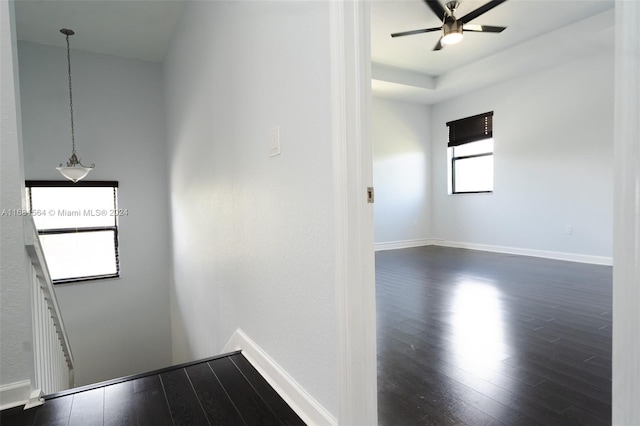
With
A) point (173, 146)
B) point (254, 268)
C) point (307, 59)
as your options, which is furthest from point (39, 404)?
point (173, 146)

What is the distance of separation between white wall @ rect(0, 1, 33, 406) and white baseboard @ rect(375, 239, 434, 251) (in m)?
5.30

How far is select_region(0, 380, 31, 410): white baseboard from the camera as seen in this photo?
1.66m

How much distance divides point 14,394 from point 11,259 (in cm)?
69

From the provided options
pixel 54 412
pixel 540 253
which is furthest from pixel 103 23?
pixel 540 253

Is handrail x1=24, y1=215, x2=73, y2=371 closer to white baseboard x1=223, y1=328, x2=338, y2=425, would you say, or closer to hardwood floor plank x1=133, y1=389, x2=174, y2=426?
hardwood floor plank x1=133, y1=389, x2=174, y2=426

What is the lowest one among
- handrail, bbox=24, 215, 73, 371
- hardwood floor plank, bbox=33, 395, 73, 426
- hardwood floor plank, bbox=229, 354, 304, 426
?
hardwood floor plank, bbox=229, 354, 304, 426

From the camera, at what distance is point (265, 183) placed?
1.92 metres

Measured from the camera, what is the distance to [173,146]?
466 cm

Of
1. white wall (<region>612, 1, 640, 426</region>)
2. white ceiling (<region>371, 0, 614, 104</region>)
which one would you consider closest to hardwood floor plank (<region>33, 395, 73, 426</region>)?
white wall (<region>612, 1, 640, 426</region>)

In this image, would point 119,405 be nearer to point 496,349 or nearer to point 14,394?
point 14,394

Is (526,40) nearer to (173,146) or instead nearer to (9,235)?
(173,146)

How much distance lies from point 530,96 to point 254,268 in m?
5.34

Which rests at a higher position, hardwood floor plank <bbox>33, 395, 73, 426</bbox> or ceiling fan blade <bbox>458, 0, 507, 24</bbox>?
ceiling fan blade <bbox>458, 0, 507, 24</bbox>

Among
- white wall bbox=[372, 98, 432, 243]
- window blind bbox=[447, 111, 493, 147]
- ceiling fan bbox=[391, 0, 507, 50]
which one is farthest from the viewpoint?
white wall bbox=[372, 98, 432, 243]
